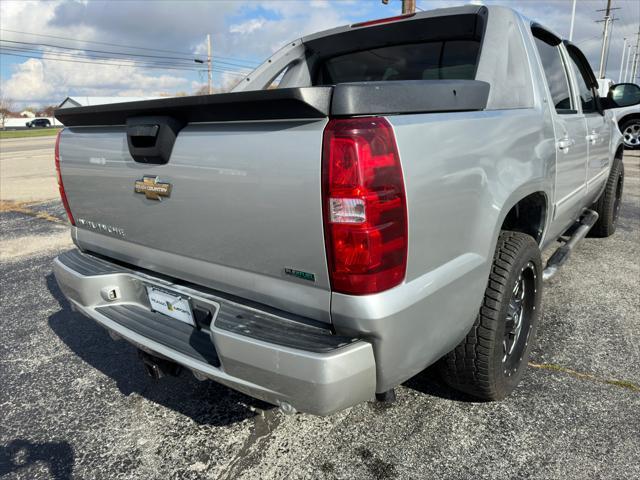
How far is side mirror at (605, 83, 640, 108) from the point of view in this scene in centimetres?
418

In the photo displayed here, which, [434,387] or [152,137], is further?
[434,387]

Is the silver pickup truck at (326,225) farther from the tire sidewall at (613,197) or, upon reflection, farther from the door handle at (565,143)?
the tire sidewall at (613,197)

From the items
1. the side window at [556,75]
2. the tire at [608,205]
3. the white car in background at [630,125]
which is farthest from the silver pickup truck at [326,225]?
the white car in background at [630,125]

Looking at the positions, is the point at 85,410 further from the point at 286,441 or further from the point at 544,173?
the point at 544,173

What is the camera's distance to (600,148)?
13.0 feet

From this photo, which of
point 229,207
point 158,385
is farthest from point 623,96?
point 158,385

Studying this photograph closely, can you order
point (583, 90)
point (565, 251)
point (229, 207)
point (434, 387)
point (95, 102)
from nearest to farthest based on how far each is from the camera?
point (229, 207) → point (434, 387) → point (565, 251) → point (583, 90) → point (95, 102)

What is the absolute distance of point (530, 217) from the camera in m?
2.79

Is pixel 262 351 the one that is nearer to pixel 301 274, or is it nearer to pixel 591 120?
pixel 301 274

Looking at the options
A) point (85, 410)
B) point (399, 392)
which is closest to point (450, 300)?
point (399, 392)

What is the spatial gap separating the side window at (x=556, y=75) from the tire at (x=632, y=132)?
1187 centimetres

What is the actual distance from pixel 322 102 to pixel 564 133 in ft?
6.45

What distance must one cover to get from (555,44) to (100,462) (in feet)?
11.7

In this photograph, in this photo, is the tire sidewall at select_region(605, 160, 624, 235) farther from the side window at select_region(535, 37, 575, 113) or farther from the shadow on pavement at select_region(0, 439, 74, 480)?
the shadow on pavement at select_region(0, 439, 74, 480)
